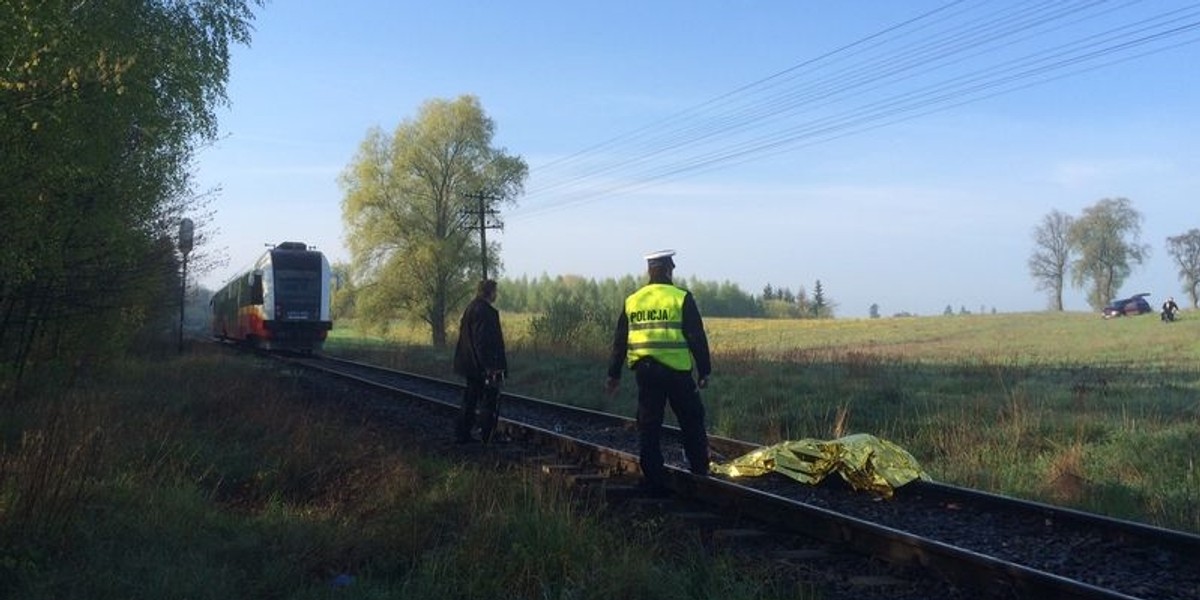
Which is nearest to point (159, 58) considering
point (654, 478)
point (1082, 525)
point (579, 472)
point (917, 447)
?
point (579, 472)

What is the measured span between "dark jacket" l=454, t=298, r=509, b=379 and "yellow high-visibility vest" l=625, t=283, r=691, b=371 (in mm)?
3018

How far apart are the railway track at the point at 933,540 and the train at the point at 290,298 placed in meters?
23.1

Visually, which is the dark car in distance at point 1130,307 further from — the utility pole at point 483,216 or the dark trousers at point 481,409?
the dark trousers at point 481,409

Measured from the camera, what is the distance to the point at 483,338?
1123 centimetres

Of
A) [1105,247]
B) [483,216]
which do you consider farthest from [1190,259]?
[483,216]

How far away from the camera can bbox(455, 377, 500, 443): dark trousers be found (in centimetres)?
1167

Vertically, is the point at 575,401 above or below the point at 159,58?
below

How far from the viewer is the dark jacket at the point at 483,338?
1123 centimetres

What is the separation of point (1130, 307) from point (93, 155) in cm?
7352

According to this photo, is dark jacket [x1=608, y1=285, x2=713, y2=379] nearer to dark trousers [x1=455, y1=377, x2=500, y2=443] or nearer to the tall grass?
the tall grass

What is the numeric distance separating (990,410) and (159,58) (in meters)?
11.9

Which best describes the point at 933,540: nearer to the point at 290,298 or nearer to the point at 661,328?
the point at 661,328

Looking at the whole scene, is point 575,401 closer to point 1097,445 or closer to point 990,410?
point 990,410

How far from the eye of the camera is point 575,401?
1859 centimetres
